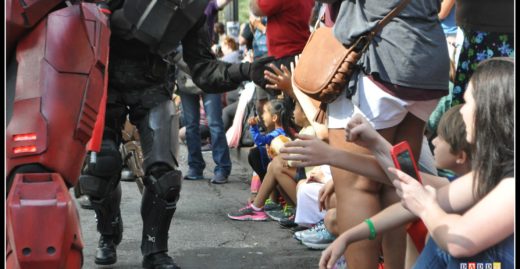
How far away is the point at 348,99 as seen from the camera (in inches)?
171


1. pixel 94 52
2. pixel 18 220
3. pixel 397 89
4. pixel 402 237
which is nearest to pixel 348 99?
pixel 397 89

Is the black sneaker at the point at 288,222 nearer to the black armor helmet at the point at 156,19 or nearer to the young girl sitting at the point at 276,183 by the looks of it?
the young girl sitting at the point at 276,183

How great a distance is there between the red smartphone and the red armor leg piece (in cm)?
104

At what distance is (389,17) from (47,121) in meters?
1.48

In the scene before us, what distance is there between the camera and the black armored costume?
5.40 m

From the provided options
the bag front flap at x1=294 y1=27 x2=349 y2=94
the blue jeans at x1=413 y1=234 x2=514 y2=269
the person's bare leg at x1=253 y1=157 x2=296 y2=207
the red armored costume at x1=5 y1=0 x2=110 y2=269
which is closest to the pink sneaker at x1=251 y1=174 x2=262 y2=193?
the person's bare leg at x1=253 y1=157 x2=296 y2=207

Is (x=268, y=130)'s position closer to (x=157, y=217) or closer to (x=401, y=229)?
(x=157, y=217)

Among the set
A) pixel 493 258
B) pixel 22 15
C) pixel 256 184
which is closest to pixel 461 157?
pixel 493 258

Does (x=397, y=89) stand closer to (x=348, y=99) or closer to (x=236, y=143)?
(x=348, y=99)

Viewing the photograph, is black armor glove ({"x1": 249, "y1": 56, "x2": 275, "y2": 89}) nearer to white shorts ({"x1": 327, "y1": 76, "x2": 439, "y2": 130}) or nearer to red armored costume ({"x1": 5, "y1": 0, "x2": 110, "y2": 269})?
white shorts ({"x1": 327, "y1": 76, "x2": 439, "y2": 130})

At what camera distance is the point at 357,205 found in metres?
4.24

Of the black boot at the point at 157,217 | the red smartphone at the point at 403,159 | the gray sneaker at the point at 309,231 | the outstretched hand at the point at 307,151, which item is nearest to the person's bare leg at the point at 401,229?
the outstretched hand at the point at 307,151

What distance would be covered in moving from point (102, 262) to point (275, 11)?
110 inches

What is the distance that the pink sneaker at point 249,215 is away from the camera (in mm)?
7418
